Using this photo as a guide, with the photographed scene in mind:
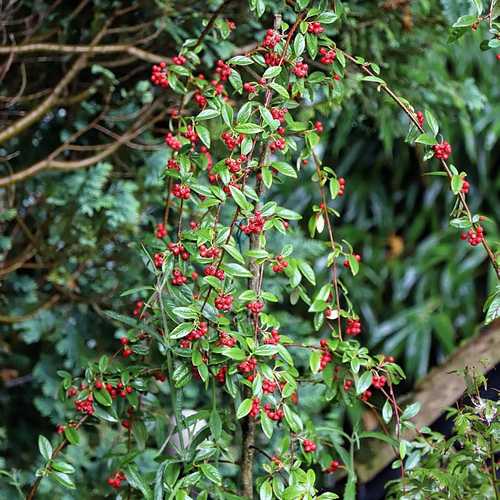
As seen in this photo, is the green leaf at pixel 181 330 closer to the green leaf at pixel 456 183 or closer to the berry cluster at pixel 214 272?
the berry cluster at pixel 214 272

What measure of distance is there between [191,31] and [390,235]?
1316 mm

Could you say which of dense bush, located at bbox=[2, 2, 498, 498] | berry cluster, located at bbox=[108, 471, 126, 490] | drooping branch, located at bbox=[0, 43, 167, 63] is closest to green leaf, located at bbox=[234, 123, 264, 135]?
dense bush, located at bbox=[2, 2, 498, 498]

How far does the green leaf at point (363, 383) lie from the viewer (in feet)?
2.85

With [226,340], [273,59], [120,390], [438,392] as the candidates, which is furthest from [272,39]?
Answer: [438,392]

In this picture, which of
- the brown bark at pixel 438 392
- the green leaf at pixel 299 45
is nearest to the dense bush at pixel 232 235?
the green leaf at pixel 299 45

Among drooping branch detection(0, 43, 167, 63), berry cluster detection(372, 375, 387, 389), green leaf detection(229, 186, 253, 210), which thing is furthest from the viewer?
drooping branch detection(0, 43, 167, 63)

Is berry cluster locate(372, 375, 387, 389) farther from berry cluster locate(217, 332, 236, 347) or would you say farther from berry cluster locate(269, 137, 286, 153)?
berry cluster locate(269, 137, 286, 153)

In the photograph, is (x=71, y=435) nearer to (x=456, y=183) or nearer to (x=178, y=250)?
(x=178, y=250)

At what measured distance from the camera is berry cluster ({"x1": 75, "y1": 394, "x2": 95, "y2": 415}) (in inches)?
34.7

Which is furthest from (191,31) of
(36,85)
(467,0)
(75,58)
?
(467,0)

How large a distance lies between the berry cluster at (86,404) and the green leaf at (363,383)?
0.98 feet

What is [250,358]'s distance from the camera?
813 millimetres

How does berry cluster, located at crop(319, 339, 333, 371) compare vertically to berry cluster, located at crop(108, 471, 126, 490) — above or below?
above

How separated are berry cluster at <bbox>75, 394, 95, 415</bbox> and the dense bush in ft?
0.04
